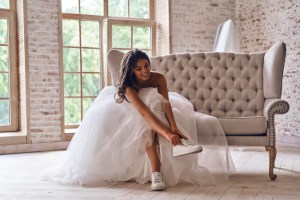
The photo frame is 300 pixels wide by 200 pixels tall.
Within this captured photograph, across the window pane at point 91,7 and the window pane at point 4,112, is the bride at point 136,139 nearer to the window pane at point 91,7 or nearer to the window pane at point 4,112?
the window pane at point 4,112

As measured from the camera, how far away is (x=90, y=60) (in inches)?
229

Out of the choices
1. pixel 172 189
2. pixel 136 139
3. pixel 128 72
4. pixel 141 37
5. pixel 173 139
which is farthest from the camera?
pixel 141 37

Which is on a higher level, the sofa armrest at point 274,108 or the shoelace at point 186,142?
the sofa armrest at point 274,108

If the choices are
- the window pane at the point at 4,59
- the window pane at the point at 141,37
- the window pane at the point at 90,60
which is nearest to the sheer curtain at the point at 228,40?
the window pane at the point at 141,37

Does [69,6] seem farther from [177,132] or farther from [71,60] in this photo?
[177,132]

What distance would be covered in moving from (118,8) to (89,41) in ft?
2.31

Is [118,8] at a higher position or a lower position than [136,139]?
higher

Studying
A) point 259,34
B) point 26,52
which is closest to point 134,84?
point 26,52

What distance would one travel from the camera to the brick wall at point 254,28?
5.51 metres

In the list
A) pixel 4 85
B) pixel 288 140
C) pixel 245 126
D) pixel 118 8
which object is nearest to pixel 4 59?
pixel 4 85

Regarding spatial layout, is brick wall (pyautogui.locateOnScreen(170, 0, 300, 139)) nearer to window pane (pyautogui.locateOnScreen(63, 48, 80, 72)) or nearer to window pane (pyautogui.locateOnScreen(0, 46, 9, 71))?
window pane (pyautogui.locateOnScreen(63, 48, 80, 72))

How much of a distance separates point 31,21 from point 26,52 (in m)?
0.42

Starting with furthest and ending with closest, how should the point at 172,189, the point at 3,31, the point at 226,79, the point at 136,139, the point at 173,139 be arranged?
the point at 3,31
the point at 226,79
the point at 136,139
the point at 172,189
the point at 173,139

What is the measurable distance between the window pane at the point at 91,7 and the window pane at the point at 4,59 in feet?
3.98
